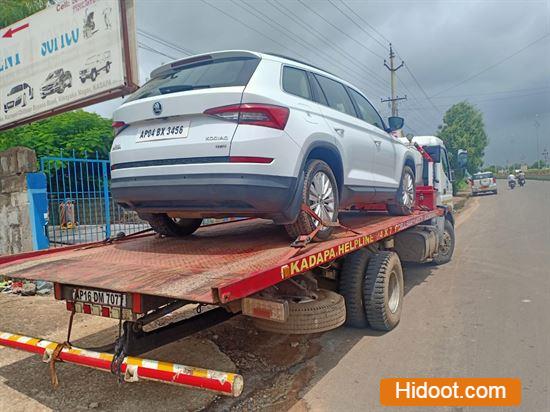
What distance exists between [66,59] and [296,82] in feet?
20.2

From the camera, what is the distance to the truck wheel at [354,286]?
446cm

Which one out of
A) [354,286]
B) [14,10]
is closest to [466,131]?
[14,10]

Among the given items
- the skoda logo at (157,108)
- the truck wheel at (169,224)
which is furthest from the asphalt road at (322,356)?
the skoda logo at (157,108)

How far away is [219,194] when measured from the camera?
3.27 m

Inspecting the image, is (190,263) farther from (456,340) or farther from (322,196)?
(456,340)

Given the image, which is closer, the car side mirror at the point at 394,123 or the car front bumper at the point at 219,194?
the car front bumper at the point at 219,194

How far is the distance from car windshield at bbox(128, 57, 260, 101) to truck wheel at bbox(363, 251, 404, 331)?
2.39 m

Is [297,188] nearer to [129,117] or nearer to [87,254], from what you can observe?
[129,117]

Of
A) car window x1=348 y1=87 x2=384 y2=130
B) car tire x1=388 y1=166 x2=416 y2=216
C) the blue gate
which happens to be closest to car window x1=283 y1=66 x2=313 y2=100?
car window x1=348 y1=87 x2=384 y2=130

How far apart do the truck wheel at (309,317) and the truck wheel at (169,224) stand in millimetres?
1603

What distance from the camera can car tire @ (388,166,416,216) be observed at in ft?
20.4

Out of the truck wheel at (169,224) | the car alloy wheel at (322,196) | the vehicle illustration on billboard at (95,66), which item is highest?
the vehicle illustration on billboard at (95,66)

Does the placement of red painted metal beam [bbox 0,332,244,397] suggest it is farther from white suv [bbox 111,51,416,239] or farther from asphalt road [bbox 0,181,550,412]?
white suv [bbox 111,51,416,239]

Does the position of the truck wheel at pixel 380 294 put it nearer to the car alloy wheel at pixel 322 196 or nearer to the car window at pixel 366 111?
the car alloy wheel at pixel 322 196
